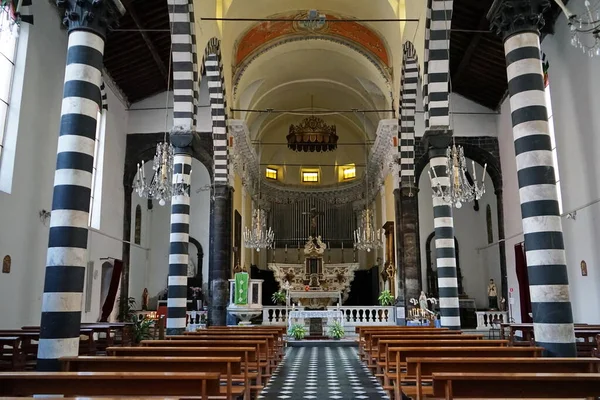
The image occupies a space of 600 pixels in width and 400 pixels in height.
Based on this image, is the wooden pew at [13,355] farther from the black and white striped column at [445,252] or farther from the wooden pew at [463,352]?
the black and white striped column at [445,252]

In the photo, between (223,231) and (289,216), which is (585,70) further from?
(289,216)

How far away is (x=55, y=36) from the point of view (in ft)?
43.2

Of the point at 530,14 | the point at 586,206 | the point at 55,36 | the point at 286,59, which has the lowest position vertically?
the point at 586,206

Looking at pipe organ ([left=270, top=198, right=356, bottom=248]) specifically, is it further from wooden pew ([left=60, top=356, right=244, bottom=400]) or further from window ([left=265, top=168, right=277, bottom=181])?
wooden pew ([left=60, top=356, right=244, bottom=400])

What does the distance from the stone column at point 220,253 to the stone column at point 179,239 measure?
13.6 ft

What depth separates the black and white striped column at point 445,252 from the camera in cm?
1186

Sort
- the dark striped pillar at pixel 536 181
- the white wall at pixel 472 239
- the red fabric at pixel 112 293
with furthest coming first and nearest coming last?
the white wall at pixel 472 239 < the red fabric at pixel 112 293 < the dark striped pillar at pixel 536 181

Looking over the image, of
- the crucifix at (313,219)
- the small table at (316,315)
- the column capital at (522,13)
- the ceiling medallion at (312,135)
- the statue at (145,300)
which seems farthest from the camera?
the crucifix at (313,219)

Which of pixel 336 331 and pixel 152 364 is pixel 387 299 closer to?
pixel 336 331

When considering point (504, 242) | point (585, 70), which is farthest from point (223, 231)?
point (585, 70)

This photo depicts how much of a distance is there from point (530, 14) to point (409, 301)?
429 inches

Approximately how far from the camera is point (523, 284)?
16.0 meters

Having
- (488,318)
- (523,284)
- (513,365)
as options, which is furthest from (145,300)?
(513,365)

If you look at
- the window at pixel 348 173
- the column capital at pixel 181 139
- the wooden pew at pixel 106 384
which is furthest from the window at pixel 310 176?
the wooden pew at pixel 106 384
